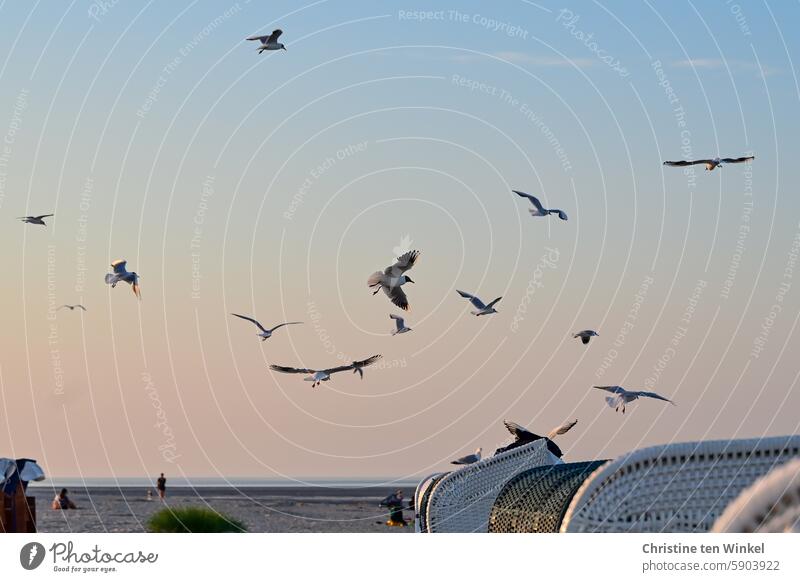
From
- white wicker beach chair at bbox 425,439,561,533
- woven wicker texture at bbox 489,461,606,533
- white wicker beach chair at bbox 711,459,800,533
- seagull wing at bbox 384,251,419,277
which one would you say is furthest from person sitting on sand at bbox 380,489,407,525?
white wicker beach chair at bbox 711,459,800,533

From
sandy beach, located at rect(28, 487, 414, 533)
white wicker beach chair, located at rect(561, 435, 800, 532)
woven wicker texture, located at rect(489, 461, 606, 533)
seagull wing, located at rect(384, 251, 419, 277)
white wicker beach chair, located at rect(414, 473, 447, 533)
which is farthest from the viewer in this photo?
sandy beach, located at rect(28, 487, 414, 533)

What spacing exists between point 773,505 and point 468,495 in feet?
97.0

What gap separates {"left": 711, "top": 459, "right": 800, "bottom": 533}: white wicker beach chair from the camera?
13773 millimetres

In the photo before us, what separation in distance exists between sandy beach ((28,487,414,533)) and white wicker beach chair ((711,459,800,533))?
49744mm

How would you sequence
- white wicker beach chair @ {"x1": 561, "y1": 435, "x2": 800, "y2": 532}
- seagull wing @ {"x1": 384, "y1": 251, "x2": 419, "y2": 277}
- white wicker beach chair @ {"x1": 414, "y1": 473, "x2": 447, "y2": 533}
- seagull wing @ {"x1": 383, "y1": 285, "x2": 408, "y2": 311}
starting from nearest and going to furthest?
white wicker beach chair @ {"x1": 561, "y1": 435, "x2": 800, "y2": 532} → seagull wing @ {"x1": 384, "y1": 251, "x2": 419, "y2": 277} → seagull wing @ {"x1": 383, "y1": 285, "x2": 408, "y2": 311} → white wicker beach chair @ {"x1": 414, "y1": 473, "x2": 447, "y2": 533}

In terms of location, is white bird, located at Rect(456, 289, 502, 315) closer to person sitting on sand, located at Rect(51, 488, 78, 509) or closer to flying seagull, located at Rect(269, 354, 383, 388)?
flying seagull, located at Rect(269, 354, 383, 388)

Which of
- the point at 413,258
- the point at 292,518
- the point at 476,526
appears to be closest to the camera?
the point at 413,258

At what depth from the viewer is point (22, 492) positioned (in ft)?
98.0

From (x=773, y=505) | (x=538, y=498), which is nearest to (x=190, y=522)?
(x=538, y=498)

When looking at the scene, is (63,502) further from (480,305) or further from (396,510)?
(480,305)
